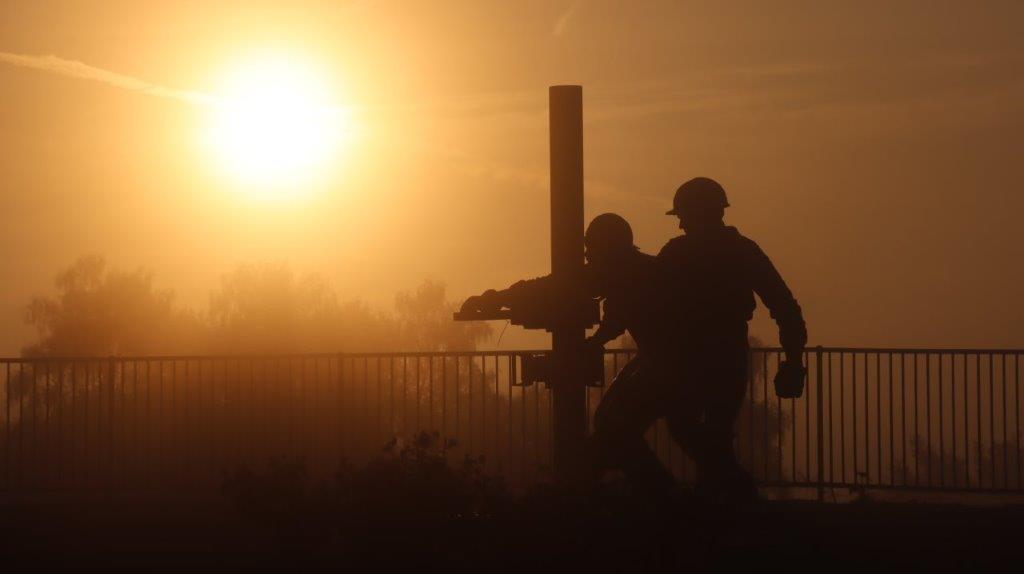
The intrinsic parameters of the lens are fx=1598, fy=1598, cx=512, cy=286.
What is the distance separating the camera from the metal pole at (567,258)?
32.3ft

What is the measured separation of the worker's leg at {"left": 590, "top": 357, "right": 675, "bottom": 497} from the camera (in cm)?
967

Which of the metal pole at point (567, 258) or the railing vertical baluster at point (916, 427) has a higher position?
the metal pole at point (567, 258)

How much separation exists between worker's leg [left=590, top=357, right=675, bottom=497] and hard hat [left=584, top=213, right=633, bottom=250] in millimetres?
790

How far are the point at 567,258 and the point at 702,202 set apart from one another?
0.91 m

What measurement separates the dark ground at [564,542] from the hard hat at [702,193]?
191cm

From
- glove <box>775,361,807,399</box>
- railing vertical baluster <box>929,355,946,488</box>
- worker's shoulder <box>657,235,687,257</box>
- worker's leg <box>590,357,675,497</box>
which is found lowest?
railing vertical baluster <box>929,355,946,488</box>

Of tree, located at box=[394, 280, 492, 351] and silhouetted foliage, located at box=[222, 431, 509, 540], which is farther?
tree, located at box=[394, 280, 492, 351]

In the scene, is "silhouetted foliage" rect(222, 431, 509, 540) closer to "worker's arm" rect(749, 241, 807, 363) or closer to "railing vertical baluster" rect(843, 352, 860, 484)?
"worker's arm" rect(749, 241, 807, 363)

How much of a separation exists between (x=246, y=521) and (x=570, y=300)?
2397 mm

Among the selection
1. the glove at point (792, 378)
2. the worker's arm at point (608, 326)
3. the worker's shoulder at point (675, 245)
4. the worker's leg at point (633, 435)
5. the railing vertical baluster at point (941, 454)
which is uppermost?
the worker's shoulder at point (675, 245)

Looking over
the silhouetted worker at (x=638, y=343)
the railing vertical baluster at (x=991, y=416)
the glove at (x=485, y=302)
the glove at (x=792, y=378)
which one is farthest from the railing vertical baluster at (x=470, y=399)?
the glove at (x=792, y=378)

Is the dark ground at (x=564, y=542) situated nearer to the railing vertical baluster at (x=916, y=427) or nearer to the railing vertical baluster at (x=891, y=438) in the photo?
the railing vertical baluster at (x=891, y=438)

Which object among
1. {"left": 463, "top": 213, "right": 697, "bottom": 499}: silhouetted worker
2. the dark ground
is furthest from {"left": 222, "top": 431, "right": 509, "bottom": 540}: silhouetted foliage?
{"left": 463, "top": 213, "right": 697, "bottom": 499}: silhouetted worker

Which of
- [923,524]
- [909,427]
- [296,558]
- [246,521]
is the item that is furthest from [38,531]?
[909,427]
